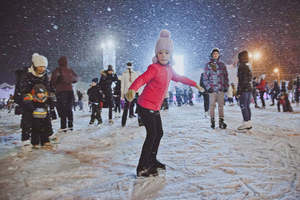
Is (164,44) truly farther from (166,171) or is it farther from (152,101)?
(166,171)

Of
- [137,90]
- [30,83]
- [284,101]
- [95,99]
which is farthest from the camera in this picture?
[284,101]

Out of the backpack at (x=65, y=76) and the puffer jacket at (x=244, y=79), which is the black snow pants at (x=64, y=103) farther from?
the puffer jacket at (x=244, y=79)

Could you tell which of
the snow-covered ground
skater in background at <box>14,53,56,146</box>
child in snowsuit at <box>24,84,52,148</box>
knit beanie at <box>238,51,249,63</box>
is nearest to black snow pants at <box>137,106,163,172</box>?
the snow-covered ground

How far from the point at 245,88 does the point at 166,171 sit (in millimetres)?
3242

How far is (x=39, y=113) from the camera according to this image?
3.08 meters

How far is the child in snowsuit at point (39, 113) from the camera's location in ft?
9.96

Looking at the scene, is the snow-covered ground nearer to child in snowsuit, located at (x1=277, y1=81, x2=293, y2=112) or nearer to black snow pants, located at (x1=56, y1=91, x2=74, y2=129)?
black snow pants, located at (x1=56, y1=91, x2=74, y2=129)

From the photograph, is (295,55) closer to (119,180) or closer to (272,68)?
(272,68)

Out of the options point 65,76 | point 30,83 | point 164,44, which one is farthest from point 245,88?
point 30,83

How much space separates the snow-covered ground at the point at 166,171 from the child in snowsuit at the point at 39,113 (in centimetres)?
27

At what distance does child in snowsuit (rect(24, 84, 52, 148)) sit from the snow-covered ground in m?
0.27

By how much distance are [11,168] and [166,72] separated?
7.27 feet

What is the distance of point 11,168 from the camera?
2.29 metres

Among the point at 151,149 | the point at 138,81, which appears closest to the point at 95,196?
the point at 151,149
